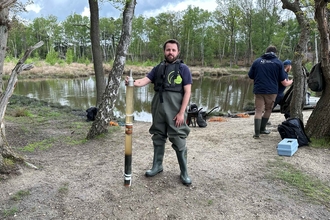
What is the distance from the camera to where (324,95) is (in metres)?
5.53

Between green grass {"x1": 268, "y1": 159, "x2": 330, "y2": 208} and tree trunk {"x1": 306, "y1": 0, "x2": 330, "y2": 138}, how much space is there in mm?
1503

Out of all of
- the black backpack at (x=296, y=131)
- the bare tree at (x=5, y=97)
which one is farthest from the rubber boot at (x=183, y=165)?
the black backpack at (x=296, y=131)

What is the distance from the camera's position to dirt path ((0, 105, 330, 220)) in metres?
3.12

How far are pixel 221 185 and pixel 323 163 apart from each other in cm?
198

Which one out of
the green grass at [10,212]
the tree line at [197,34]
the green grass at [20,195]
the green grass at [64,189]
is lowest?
the green grass at [10,212]

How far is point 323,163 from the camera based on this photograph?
4.61 meters

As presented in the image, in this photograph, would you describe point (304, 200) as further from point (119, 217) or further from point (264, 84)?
point (264, 84)

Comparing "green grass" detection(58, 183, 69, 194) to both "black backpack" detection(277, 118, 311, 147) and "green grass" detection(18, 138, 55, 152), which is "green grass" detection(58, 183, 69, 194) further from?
"black backpack" detection(277, 118, 311, 147)

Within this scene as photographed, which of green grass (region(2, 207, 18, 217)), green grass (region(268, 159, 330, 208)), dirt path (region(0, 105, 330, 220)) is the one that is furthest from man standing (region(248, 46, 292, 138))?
green grass (region(2, 207, 18, 217))

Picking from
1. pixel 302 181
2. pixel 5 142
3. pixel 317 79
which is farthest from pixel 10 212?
pixel 317 79

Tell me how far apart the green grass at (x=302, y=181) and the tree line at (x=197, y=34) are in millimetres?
36071

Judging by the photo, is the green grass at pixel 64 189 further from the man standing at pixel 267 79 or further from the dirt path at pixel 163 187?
the man standing at pixel 267 79

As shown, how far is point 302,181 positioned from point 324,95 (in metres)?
2.37

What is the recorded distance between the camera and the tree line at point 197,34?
47.0m
